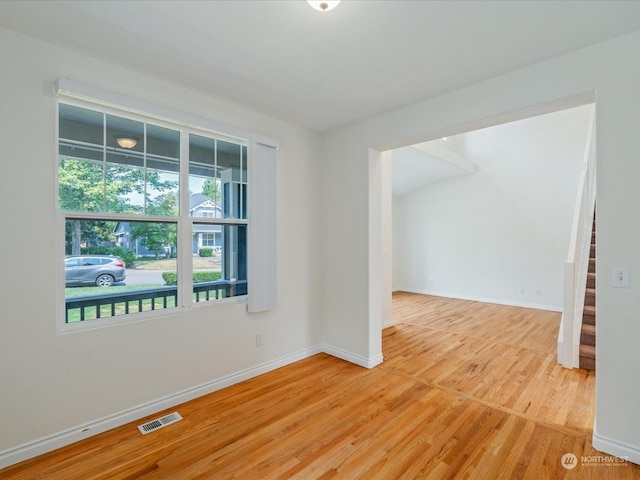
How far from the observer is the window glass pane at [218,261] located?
2836mm

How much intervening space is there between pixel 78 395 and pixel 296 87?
282cm

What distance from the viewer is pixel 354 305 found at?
356 cm

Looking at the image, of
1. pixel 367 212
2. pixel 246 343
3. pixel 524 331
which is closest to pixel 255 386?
pixel 246 343

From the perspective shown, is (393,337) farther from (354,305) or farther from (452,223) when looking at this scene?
(452,223)

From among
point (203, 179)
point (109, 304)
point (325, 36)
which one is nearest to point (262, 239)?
point (203, 179)


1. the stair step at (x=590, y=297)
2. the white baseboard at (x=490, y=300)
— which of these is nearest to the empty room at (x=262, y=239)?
the stair step at (x=590, y=297)

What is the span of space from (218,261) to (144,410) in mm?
1304

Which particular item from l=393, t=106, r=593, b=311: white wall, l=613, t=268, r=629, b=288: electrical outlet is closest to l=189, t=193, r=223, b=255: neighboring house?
l=613, t=268, r=629, b=288: electrical outlet

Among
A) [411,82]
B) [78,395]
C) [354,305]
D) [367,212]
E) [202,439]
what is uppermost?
[411,82]

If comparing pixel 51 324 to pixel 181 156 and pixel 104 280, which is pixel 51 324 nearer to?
pixel 104 280

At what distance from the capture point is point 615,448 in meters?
1.99

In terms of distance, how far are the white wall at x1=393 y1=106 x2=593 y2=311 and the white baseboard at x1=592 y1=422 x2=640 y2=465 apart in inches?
183

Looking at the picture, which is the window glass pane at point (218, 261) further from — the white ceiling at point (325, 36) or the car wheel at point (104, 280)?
the white ceiling at point (325, 36)

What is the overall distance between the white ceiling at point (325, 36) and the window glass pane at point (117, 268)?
1229mm
